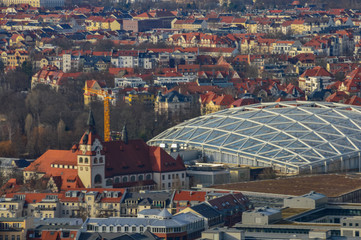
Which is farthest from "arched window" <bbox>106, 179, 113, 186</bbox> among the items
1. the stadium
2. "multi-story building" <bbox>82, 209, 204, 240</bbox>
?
"multi-story building" <bbox>82, 209, 204, 240</bbox>

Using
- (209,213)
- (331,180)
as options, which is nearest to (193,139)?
(331,180)

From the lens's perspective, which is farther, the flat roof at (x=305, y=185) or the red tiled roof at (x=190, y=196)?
the flat roof at (x=305, y=185)

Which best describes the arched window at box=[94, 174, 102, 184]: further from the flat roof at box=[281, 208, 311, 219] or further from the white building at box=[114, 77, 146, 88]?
the white building at box=[114, 77, 146, 88]

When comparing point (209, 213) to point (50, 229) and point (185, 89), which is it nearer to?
point (50, 229)

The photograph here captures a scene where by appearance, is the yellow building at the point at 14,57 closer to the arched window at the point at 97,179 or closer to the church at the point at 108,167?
the church at the point at 108,167

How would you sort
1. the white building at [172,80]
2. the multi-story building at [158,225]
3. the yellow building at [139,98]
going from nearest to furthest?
the multi-story building at [158,225]
the yellow building at [139,98]
the white building at [172,80]

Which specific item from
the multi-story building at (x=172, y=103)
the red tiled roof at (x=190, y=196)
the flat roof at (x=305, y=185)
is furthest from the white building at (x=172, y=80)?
the red tiled roof at (x=190, y=196)
